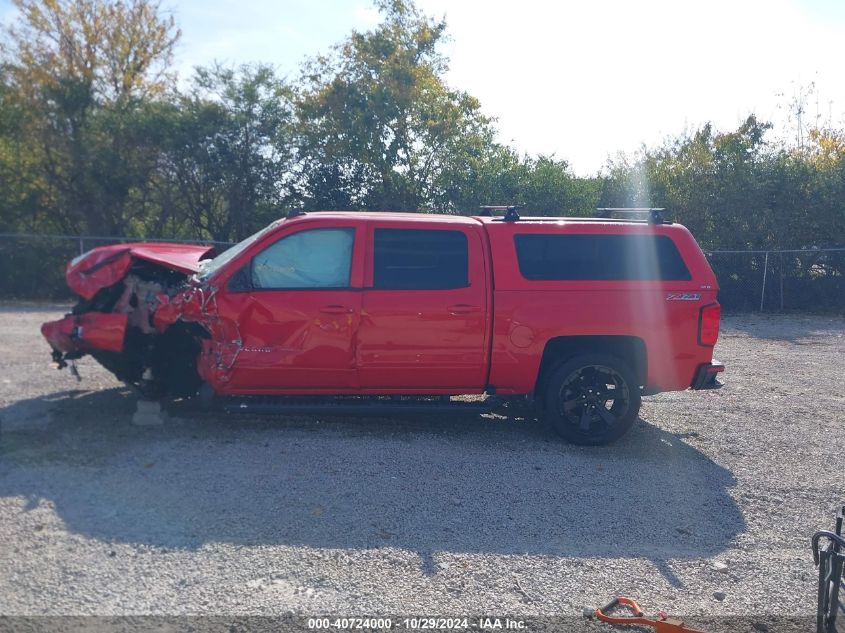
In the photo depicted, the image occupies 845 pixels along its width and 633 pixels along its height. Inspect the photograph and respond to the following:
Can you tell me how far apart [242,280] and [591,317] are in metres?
3.13

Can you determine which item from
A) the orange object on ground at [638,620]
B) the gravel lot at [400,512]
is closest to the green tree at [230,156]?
the gravel lot at [400,512]

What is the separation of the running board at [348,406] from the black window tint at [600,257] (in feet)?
4.40

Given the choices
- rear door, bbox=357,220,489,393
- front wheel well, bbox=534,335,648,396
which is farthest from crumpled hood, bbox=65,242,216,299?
front wheel well, bbox=534,335,648,396

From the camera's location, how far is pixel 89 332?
7059mm

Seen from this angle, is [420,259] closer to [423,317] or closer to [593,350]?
[423,317]

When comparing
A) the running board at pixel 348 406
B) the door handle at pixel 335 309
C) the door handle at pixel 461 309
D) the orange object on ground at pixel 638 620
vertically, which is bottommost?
the orange object on ground at pixel 638 620

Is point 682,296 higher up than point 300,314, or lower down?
higher up

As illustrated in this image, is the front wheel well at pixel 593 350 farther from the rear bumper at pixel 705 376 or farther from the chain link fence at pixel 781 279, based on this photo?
the chain link fence at pixel 781 279

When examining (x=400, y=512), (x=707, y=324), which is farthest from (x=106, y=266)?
(x=707, y=324)

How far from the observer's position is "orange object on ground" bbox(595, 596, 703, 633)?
3.92 metres

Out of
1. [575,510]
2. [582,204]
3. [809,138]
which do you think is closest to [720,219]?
[582,204]

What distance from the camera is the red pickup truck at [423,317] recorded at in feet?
23.1

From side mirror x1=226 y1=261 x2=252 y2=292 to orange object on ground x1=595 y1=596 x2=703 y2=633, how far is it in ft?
13.6

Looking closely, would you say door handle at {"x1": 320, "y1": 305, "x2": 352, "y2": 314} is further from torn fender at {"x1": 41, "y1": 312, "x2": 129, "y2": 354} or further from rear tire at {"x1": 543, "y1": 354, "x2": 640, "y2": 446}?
rear tire at {"x1": 543, "y1": 354, "x2": 640, "y2": 446}
